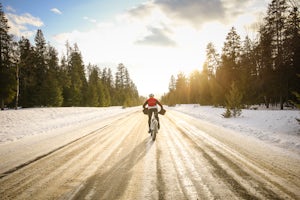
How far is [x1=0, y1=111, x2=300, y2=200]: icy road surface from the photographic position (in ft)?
11.4

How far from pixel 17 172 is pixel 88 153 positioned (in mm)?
2041

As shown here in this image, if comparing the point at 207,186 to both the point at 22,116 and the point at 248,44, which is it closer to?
the point at 22,116

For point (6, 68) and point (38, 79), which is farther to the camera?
point (38, 79)

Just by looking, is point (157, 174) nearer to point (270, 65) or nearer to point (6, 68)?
point (270, 65)

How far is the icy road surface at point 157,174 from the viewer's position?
3479mm

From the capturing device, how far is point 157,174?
440 centimetres

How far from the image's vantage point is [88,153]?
6453mm

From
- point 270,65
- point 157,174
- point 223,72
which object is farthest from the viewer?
point 223,72

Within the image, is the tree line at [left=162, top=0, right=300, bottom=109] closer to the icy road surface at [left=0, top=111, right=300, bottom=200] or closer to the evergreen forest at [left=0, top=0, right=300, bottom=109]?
the evergreen forest at [left=0, top=0, right=300, bottom=109]

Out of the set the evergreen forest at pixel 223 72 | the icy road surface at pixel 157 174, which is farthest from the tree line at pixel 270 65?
the icy road surface at pixel 157 174

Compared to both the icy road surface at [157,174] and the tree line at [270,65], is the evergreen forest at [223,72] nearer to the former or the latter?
the tree line at [270,65]

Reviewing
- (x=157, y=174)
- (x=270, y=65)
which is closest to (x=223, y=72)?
(x=270, y=65)

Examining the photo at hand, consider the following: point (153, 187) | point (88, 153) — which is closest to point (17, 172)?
point (88, 153)

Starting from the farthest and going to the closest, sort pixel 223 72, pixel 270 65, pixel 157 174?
pixel 223 72
pixel 270 65
pixel 157 174
